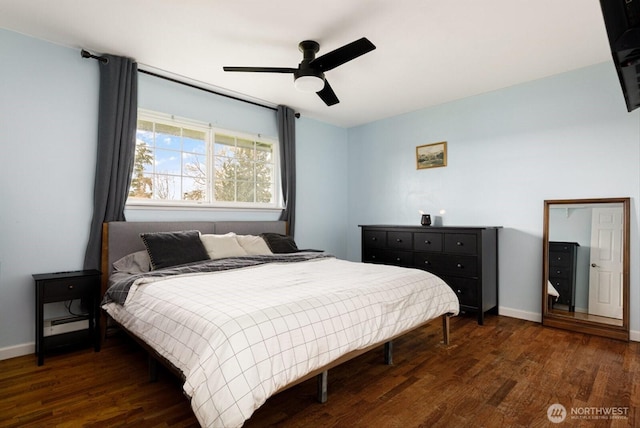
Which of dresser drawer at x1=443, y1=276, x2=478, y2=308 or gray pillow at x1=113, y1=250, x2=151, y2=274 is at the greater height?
gray pillow at x1=113, y1=250, x2=151, y2=274

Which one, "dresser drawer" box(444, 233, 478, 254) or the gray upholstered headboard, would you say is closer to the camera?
the gray upholstered headboard

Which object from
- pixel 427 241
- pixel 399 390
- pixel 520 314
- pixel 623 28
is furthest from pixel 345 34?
pixel 520 314

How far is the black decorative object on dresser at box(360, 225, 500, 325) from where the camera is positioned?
3.55 m

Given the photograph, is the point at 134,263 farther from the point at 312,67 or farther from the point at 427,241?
the point at 427,241

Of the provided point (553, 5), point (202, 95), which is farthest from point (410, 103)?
point (202, 95)

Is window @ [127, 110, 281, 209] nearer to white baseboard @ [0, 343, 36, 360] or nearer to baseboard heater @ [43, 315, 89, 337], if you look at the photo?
baseboard heater @ [43, 315, 89, 337]

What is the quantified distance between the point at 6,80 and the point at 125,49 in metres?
0.92

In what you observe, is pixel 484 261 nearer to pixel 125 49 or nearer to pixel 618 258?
pixel 618 258

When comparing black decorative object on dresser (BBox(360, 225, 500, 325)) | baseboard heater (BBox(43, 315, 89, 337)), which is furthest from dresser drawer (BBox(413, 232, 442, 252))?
baseboard heater (BBox(43, 315, 89, 337))

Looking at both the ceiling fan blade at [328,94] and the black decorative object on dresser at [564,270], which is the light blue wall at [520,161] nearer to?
the black decorative object on dresser at [564,270]

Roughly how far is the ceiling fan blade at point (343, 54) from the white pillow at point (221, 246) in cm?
185

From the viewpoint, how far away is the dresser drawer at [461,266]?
11.7 feet

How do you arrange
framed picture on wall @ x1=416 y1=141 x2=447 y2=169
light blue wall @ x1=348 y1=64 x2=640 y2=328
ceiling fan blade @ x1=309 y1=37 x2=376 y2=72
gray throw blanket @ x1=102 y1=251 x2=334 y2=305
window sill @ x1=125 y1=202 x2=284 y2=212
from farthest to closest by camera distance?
1. framed picture on wall @ x1=416 y1=141 x2=447 y2=169
2. window sill @ x1=125 y1=202 x2=284 y2=212
3. light blue wall @ x1=348 y1=64 x2=640 y2=328
4. gray throw blanket @ x1=102 y1=251 x2=334 y2=305
5. ceiling fan blade @ x1=309 y1=37 x2=376 y2=72

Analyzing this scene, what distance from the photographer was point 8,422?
178 cm
